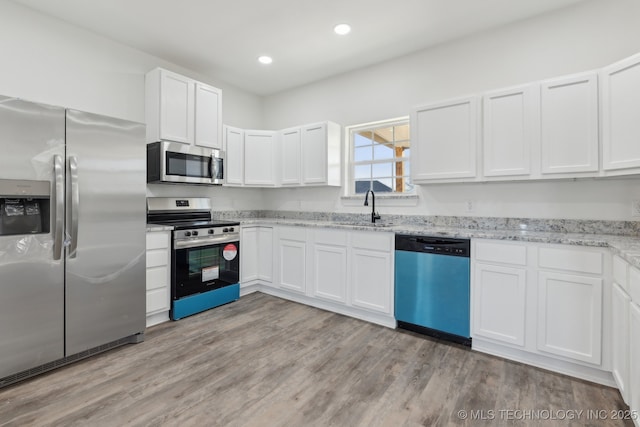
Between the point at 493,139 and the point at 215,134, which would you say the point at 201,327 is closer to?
the point at 215,134

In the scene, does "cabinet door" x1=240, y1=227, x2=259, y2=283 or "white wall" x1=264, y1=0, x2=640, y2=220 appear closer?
"white wall" x1=264, y1=0, x2=640, y2=220

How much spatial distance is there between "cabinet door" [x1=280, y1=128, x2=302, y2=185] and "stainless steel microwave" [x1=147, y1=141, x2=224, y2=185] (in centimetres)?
86

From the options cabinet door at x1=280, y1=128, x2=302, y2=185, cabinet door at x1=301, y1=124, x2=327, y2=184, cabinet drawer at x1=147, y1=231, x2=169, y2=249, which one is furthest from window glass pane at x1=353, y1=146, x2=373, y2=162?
cabinet drawer at x1=147, y1=231, x2=169, y2=249

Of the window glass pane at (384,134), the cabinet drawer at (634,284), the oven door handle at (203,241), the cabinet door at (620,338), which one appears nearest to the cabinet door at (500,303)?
the cabinet door at (620,338)

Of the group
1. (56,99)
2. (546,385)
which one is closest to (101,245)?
(56,99)

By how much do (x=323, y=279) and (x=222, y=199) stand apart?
75.6 inches

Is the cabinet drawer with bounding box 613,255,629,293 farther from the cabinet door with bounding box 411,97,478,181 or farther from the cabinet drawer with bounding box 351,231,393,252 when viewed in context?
the cabinet drawer with bounding box 351,231,393,252

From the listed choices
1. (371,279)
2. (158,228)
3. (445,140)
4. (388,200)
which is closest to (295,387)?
(371,279)

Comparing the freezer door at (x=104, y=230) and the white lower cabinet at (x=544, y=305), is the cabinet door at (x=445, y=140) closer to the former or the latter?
the white lower cabinet at (x=544, y=305)

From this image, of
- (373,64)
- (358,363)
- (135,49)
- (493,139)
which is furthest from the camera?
(373,64)

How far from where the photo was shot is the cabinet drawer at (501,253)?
7.59 feet

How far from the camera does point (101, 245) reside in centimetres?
238

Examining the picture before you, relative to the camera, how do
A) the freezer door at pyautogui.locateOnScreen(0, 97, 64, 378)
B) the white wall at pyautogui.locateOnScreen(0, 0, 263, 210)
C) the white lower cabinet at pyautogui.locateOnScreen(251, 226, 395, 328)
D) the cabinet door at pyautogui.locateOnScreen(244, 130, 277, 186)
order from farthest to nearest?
the cabinet door at pyautogui.locateOnScreen(244, 130, 277, 186)
the white lower cabinet at pyautogui.locateOnScreen(251, 226, 395, 328)
the white wall at pyautogui.locateOnScreen(0, 0, 263, 210)
the freezer door at pyautogui.locateOnScreen(0, 97, 64, 378)

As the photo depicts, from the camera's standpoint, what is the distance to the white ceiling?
8.75ft
